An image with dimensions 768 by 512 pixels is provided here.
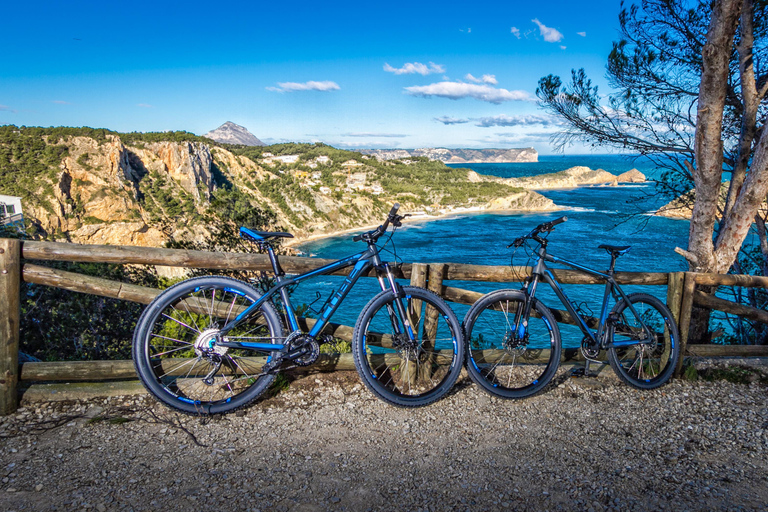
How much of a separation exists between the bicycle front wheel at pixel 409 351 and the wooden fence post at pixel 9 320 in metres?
2.35

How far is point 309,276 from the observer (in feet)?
11.5

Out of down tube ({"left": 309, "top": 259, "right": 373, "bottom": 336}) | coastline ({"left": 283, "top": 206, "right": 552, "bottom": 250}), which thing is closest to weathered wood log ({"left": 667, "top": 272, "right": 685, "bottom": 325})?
down tube ({"left": 309, "top": 259, "right": 373, "bottom": 336})

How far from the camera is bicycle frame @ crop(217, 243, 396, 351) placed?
3305mm

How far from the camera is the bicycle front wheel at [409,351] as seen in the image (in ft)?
11.3

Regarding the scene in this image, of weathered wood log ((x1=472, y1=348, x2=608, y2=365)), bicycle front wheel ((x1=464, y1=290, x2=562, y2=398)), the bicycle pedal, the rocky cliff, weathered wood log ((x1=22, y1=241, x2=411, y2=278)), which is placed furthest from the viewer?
the rocky cliff

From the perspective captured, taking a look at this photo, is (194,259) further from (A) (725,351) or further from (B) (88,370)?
(A) (725,351)

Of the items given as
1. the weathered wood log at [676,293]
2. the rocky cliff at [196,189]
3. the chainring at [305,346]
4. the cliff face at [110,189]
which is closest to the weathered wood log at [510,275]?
the weathered wood log at [676,293]

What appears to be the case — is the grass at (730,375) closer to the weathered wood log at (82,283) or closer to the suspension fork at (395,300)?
the suspension fork at (395,300)

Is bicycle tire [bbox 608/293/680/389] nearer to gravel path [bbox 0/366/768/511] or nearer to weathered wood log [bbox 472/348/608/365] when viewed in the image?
gravel path [bbox 0/366/768/511]

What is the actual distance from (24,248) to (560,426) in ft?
13.2

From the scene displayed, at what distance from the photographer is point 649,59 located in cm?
690

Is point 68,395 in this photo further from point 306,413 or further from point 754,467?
point 754,467

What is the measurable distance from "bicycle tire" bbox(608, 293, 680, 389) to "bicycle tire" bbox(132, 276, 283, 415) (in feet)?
9.58

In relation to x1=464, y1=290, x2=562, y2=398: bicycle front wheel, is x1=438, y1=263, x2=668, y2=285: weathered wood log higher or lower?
higher
